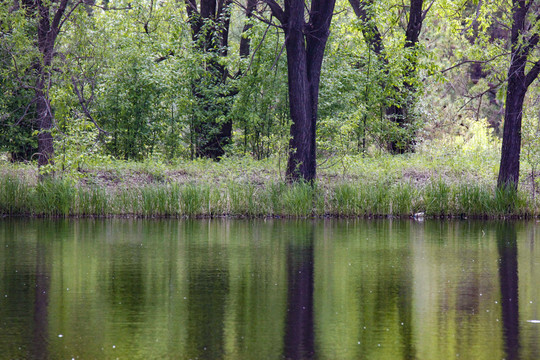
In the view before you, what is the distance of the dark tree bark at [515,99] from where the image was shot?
66.3 ft

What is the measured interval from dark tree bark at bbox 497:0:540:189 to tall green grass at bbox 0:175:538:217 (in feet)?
2.07

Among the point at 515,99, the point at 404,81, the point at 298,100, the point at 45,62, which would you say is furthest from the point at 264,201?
the point at 404,81

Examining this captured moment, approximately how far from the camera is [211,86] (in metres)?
28.4

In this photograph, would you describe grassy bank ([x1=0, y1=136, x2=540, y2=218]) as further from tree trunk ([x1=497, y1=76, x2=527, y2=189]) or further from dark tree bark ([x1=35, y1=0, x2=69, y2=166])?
dark tree bark ([x1=35, y1=0, x2=69, y2=166])

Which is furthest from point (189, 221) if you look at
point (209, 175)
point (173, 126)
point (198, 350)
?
point (198, 350)

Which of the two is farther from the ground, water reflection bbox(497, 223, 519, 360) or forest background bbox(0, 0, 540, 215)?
forest background bbox(0, 0, 540, 215)

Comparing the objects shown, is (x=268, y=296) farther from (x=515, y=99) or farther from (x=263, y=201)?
(x=515, y=99)

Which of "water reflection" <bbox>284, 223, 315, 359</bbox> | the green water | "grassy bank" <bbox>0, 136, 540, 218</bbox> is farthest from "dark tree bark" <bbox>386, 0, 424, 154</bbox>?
"water reflection" <bbox>284, 223, 315, 359</bbox>

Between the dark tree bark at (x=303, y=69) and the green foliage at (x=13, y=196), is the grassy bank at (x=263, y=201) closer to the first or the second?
the green foliage at (x=13, y=196)

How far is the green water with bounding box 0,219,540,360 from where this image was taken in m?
6.63

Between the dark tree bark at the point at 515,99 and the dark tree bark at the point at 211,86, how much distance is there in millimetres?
10714

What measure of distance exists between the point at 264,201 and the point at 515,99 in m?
7.31

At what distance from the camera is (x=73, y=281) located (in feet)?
32.7

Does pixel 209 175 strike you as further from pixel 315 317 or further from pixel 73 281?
pixel 315 317
